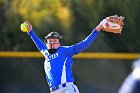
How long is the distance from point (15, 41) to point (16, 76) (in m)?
2.46

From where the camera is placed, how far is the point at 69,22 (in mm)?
15750

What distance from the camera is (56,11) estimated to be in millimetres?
16547

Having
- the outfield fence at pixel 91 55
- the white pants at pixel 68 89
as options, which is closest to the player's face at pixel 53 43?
the white pants at pixel 68 89

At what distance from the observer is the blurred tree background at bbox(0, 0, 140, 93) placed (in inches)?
529

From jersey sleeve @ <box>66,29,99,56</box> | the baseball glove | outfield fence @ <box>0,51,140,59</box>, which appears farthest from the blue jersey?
outfield fence @ <box>0,51,140,59</box>

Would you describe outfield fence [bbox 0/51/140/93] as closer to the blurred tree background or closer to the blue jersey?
the blurred tree background

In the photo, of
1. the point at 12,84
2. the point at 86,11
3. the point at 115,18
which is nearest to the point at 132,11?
the point at 86,11

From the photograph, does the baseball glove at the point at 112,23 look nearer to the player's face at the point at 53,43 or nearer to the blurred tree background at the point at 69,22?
the player's face at the point at 53,43

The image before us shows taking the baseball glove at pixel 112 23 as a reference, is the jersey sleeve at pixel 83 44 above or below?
below

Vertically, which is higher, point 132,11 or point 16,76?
point 132,11

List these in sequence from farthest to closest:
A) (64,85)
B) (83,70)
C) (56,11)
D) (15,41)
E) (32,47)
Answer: (56,11)
(15,41)
(32,47)
(83,70)
(64,85)

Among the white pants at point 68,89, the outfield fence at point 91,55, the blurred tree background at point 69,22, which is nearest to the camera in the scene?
the white pants at point 68,89

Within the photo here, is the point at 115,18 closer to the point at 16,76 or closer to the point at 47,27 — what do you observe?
the point at 16,76

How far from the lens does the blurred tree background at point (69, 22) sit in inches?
529
